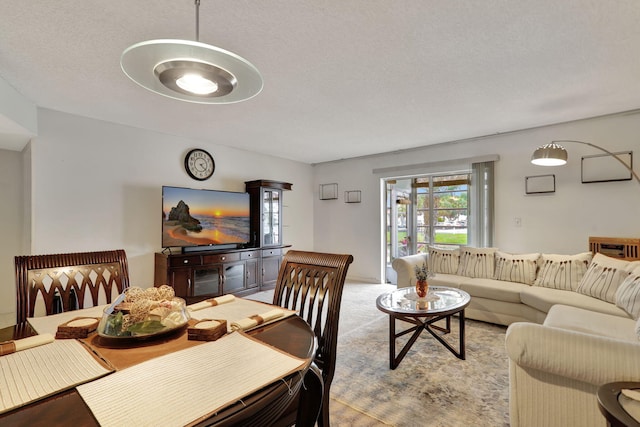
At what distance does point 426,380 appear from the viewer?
2.20 meters

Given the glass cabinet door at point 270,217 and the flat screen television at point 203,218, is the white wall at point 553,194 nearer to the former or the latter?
the glass cabinet door at point 270,217

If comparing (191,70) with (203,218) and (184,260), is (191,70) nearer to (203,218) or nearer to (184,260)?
(184,260)

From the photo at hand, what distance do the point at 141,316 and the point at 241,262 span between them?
11.9ft

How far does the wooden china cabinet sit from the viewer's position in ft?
12.8

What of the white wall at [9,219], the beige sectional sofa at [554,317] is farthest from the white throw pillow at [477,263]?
the white wall at [9,219]

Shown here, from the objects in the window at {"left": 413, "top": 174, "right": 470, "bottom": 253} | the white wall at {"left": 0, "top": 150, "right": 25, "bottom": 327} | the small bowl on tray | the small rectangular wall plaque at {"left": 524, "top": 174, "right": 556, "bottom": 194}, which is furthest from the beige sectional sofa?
the white wall at {"left": 0, "top": 150, "right": 25, "bottom": 327}

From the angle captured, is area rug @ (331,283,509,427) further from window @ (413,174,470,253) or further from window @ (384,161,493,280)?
window @ (413,174,470,253)

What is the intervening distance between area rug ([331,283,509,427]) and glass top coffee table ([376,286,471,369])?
0.11 m

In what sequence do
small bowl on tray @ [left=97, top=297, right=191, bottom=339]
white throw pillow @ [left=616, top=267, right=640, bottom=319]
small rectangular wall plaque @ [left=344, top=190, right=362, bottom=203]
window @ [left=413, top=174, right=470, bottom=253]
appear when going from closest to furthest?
small bowl on tray @ [left=97, top=297, right=191, bottom=339]
white throw pillow @ [left=616, top=267, right=640, bottom=319]
window @ [left=413, top=174, right=470, bottom=253]
small rectangular wall plaque @ [left=344, top=190, right=362, bottom=203]

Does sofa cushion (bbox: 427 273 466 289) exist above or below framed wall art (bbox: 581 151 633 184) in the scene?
below

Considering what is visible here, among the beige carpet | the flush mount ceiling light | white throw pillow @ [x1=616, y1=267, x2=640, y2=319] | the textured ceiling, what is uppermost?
the textured ceiling

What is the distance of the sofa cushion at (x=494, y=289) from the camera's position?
3180 millimetres

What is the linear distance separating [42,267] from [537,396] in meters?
2.65

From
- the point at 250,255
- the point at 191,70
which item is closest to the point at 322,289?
the point at 191,70
